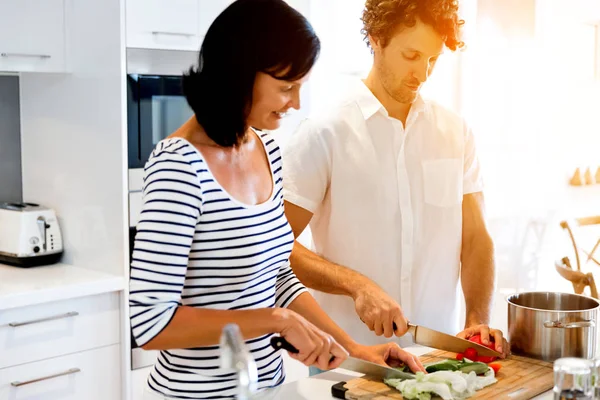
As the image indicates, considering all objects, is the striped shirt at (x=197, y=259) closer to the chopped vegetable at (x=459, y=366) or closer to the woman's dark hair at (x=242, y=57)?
the woman's dark hair at (x=242, y=57)

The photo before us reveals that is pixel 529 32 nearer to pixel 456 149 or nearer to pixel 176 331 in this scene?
pixel 456 149

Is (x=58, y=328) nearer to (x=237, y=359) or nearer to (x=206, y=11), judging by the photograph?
(x=206, y=11)

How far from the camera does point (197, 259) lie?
4.50 ft

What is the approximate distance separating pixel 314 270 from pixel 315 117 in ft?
1.24

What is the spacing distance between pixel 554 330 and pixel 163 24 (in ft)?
5.45

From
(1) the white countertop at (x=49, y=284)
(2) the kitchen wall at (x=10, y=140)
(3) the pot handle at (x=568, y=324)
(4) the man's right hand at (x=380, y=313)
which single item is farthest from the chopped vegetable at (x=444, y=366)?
(2) the kitchen wall at (x=10, y=140)

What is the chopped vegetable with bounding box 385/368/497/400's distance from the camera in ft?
4.64

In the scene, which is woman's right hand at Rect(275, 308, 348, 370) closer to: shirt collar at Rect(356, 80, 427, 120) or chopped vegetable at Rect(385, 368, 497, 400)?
chopped vegetable at Rect(385, 368, 497, 400)

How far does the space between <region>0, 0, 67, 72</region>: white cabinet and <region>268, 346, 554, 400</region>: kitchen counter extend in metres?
1.56

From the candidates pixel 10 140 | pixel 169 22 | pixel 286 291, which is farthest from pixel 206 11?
pixel 286 291

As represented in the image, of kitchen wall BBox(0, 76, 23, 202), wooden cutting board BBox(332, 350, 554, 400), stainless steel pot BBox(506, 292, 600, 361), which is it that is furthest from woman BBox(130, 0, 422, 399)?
kitchen wall BBox(0, 76, 23, 202)

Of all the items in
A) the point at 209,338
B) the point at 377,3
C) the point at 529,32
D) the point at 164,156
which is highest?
the point at 529,32

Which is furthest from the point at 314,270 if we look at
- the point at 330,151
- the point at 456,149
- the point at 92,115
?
the point at 92,115

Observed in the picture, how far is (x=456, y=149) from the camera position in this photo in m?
2.02
